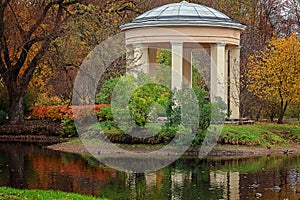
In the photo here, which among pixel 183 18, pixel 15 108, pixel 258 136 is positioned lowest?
pixel 258 136

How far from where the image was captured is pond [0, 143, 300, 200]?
1343 cm

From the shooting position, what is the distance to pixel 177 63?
25.2 m

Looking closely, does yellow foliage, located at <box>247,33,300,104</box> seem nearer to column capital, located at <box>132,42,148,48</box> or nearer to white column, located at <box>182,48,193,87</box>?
white column, located at <box>182,48,193,87</box>

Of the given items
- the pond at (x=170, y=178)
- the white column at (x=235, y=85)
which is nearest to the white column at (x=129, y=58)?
the white column at (x=235, y=85)

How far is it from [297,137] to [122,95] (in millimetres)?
7669

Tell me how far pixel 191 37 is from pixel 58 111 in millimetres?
8329

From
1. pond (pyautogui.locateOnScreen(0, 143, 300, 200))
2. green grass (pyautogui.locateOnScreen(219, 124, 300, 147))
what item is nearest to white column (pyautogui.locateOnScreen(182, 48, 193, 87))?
green grass (pyautogui.locateOnScreen(219, 124, 300, 147))

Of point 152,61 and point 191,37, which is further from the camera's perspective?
point 152,61

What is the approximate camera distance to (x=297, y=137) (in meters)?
24.3

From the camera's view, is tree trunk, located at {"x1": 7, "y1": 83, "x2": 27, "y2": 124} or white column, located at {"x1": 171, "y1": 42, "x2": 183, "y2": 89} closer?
white column, located at {"x1": 171, "y1": 42, "x2": 183, "y2": 89}

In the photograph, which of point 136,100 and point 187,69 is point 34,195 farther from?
point 187,69

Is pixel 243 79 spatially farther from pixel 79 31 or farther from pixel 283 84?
pixel 79 31

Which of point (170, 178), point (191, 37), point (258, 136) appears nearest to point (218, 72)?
point (191, 37)

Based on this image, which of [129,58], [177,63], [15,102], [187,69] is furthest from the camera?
[187,69]
